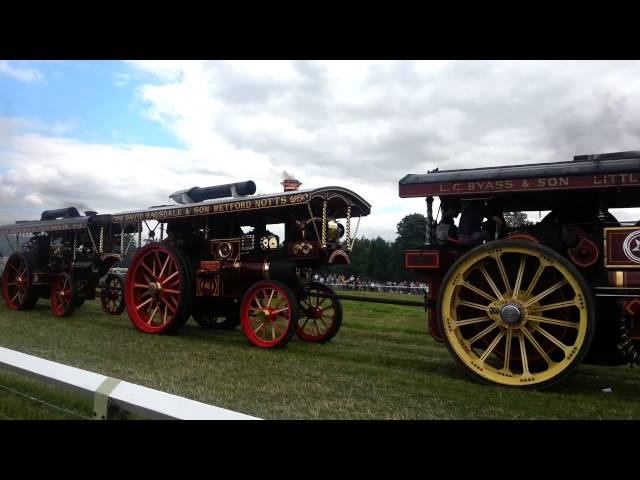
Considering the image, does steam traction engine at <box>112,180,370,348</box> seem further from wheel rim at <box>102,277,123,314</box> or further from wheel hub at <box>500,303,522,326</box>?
wheel hub at <box>500,303,522,326</box>

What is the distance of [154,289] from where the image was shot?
28.7 feet

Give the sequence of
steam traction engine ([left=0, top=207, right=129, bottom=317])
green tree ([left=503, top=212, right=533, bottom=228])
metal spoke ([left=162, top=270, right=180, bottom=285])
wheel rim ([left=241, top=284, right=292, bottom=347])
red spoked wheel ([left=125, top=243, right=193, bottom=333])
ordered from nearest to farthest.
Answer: green tree ([left=503, top=212, right=533, bottom=228]), wheel rim ([left=241, top=284, right=292, bottom=347]), red spoked wheel ([left=125, top=243, right=193, bottom=333]), metal spoke ([left=162, top=270, right=180, bottom=285]), steam traction engine ([left=0, top=207, right=129, bottom=317])

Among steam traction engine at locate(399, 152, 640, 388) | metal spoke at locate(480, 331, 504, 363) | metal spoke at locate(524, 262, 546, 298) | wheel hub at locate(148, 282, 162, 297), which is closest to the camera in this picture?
steam traction engine at locate(399, 152, 640, 388)

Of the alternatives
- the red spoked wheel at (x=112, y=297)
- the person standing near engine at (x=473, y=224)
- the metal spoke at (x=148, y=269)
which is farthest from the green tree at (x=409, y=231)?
the person standing near engine at (x=473, y=224)

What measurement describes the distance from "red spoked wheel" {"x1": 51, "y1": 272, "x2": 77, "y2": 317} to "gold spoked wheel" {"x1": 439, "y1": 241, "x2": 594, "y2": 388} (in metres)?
8.64

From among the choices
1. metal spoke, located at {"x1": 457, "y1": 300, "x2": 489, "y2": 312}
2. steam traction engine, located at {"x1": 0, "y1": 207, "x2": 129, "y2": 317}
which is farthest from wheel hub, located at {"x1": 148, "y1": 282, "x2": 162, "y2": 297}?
metal spoke, located at {"x1": 457, "y1": 300, "x2": 489, "y2": 312}

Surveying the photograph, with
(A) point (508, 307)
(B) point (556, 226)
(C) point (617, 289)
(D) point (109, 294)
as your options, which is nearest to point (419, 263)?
(A) point (508, 307)

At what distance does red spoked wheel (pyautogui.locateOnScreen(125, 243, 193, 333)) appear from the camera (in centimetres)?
844

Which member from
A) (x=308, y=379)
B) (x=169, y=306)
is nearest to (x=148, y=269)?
(x=169, y=306)

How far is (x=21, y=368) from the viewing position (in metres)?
3.08

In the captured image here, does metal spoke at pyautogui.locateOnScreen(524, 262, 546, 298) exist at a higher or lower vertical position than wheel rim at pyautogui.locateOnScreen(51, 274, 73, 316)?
higher

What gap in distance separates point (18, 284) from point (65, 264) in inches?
56.6
